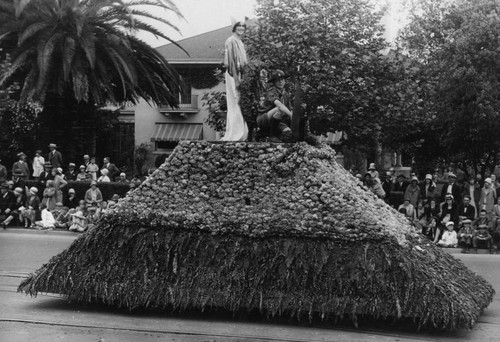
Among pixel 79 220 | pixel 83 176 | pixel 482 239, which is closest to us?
pixel 482 239

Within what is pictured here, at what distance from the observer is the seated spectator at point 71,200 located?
21.8 meters

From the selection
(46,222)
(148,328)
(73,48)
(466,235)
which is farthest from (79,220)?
(148,328)

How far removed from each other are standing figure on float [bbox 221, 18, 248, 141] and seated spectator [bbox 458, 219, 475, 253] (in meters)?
8.83

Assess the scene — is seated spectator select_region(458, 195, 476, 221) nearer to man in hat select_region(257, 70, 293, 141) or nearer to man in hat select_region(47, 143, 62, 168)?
man in hat select_region(257, 70, 293, 141)

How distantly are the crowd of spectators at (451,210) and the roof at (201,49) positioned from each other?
714 inches

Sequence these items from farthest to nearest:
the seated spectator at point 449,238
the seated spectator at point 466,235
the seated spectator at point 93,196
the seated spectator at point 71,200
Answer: the seated spectator at point 71,200
the seated spectator at point 93,196
the seated spectator at point 449,238
the seated spectator at point 466,235

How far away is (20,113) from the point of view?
109ft

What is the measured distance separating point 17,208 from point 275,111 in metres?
13.5

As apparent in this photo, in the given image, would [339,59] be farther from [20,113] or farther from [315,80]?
[20,113]

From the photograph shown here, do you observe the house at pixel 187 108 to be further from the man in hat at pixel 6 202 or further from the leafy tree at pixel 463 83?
the man in hat at pixel 6 202

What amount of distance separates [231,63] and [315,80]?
15.5m

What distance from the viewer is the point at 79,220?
20.5 metres

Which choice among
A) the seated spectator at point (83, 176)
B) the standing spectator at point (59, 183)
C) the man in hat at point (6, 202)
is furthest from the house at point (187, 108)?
the man in hat at point (6, 202)

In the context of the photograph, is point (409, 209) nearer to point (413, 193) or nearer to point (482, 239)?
point (413, 193)
